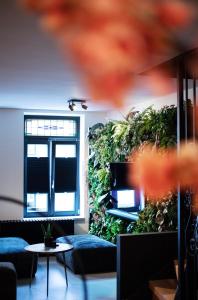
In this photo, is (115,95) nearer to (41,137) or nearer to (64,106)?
(64,106)

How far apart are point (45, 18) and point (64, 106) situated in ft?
14.2

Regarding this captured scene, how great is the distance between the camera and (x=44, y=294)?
162 inches

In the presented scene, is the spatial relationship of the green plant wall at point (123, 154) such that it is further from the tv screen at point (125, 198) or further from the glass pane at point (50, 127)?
the glass pane at point (50, 127)

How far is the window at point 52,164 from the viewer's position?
6.11 meters

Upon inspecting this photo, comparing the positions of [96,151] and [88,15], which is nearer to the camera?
[88,15]

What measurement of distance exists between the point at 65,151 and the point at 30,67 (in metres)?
3.10

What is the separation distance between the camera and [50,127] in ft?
20.7

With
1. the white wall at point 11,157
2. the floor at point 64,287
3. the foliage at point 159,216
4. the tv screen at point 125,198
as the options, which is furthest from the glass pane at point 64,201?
the foliage at point 159,216

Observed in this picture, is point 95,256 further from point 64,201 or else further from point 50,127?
point 50,127

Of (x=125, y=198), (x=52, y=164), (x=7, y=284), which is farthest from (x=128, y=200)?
(x=52, y=164)

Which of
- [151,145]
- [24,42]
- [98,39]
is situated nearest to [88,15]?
[98,39]

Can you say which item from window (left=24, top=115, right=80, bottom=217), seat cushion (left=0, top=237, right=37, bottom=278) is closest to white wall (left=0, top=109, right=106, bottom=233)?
window (left=24, top=115, right=80, bottom=217)

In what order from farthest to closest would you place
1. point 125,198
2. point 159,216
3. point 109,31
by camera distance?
point 125,198 < point 159,216 < point 109,31

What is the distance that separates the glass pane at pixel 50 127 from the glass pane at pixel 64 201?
981 millimetres
